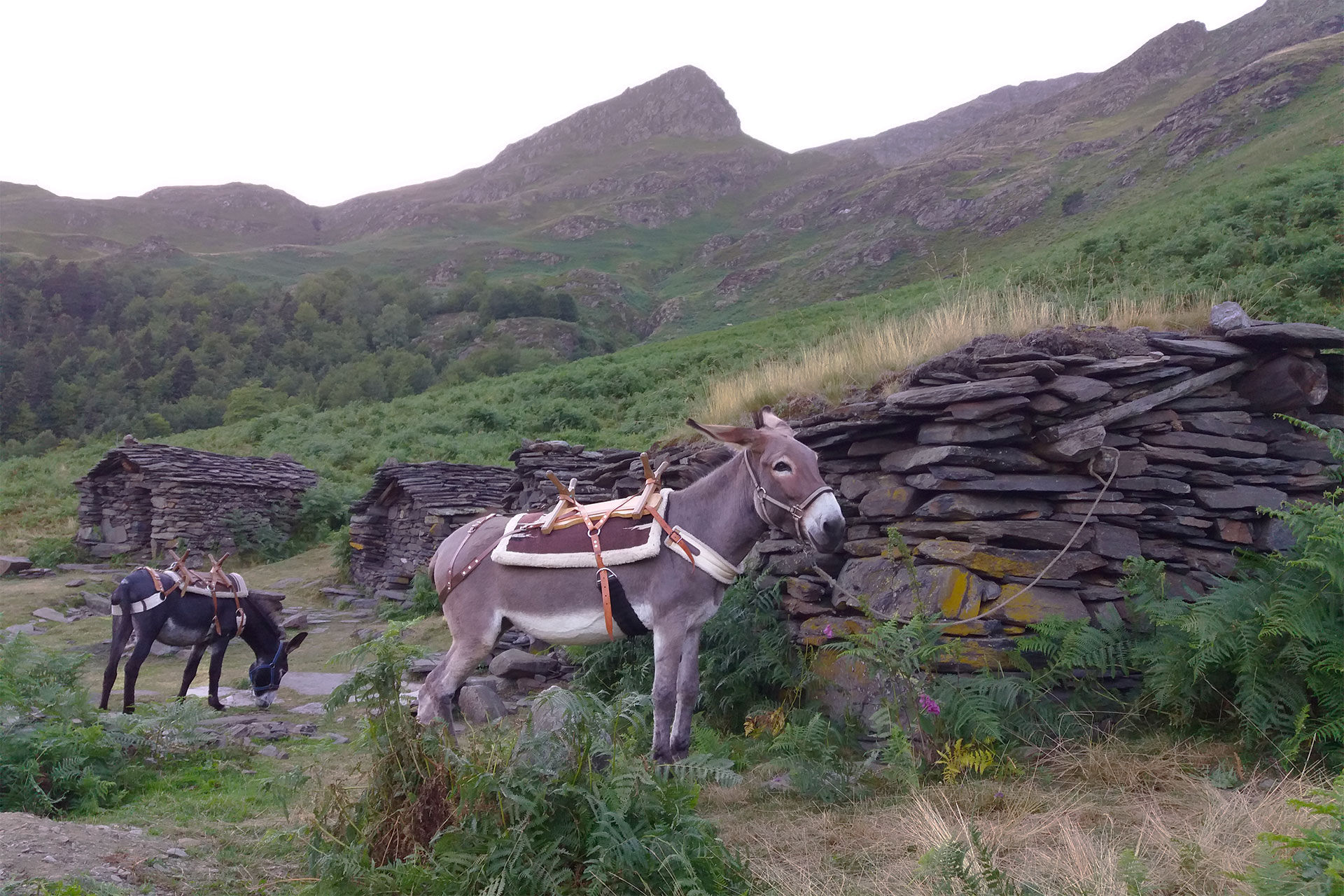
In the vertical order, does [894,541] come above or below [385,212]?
below

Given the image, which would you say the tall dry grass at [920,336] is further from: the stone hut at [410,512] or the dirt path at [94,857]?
the stone hut at [410,512]

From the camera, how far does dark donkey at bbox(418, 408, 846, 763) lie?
182 inches

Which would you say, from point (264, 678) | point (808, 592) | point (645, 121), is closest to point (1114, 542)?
point (808, 592)

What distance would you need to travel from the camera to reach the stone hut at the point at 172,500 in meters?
24.6

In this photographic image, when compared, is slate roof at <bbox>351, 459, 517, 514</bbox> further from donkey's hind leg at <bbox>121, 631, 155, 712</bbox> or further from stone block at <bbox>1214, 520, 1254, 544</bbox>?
stone block at <bbox>1214, 520, 1254, 544</bbox>

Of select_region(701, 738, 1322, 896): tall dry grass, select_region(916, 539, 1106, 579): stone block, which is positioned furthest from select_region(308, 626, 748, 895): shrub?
select_region(916, 539, 1106, 579): stone block

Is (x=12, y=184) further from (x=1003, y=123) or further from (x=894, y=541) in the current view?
(x=894, y=541)

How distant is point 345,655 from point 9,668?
3738mm

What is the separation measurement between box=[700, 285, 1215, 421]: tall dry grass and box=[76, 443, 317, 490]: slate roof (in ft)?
71.3

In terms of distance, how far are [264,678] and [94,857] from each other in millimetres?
6377

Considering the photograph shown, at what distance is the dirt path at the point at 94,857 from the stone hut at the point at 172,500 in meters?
23.1

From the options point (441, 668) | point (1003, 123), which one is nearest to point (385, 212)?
point (1003, 123)

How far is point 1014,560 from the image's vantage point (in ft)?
18.3

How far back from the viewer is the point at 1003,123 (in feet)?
318
